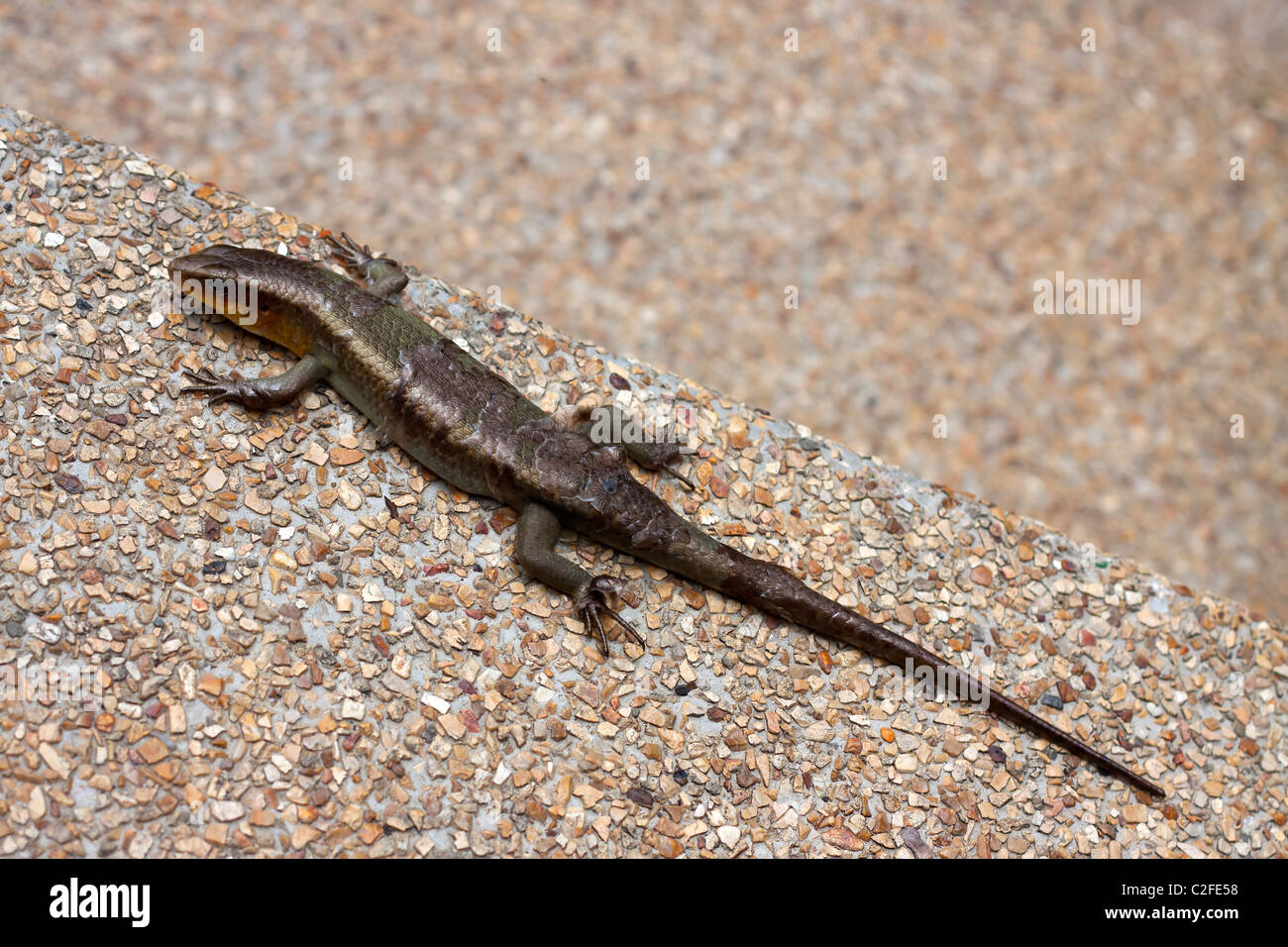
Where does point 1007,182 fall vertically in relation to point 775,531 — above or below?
above

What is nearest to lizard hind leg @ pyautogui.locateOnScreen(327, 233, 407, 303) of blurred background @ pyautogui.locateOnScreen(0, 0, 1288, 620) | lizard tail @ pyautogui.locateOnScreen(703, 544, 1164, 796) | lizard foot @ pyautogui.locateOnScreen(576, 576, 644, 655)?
lizard foot @ pyautogui.locateOnScreen(576, 576, 644, 655)

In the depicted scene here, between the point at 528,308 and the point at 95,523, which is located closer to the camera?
the point at 95,523

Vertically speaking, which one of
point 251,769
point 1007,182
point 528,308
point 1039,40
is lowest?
point 251,769

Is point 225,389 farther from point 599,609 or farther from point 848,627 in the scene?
point 848,627

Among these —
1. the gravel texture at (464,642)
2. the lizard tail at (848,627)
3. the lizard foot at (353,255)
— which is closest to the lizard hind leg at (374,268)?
the lizard foot at (353,255)

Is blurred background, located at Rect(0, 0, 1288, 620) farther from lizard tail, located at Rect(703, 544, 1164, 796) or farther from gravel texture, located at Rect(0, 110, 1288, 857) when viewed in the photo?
lizard tail, located at Rect(703, 544, 1164, 796)

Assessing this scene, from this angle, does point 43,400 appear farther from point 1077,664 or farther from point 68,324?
point 1077,664
